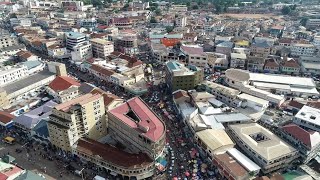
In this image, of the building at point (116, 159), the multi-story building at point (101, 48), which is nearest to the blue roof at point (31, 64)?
the multi-story building at point (101, 48)

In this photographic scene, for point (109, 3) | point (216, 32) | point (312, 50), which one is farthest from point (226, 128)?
point (109, 3)

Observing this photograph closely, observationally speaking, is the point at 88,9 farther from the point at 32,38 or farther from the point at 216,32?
the point at 216,32

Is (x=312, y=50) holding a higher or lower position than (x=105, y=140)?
higher

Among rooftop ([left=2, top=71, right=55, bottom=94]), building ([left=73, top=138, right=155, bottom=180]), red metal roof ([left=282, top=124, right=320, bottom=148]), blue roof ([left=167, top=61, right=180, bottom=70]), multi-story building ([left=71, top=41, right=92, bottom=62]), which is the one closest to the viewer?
building ([left=73, top=138, right=155, bottom=180])

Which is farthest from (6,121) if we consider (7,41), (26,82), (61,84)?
(7,41)

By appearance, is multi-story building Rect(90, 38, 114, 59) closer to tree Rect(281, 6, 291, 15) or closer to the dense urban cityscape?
the dense urban cityscape

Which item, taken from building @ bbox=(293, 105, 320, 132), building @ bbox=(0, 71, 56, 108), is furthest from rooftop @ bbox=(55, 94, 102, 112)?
building @ bbox=(293, 105, 320, 132)
